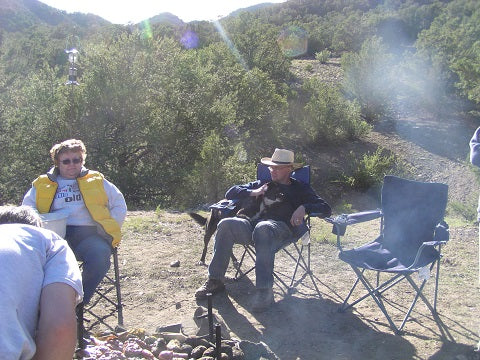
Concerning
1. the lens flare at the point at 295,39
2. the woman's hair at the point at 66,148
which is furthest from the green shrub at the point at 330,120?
the woman's hair at the point at 66,148

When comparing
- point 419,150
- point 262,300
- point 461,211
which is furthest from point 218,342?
point 419,150

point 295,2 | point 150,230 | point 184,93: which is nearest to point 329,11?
point 295,2

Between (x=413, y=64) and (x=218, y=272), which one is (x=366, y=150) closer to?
(x=413, y=64)

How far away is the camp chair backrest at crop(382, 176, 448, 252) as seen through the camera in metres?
3.43

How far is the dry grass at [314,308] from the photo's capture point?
9.46 ft

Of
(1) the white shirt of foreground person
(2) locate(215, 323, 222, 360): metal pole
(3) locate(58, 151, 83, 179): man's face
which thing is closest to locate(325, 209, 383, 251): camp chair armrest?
(2) locate(215, 323, 222, 360): metal pole

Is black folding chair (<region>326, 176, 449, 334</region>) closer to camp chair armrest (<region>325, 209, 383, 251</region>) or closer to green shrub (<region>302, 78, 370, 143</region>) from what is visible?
camp chair armrest (<region>325, 209, 383, 251</region>)

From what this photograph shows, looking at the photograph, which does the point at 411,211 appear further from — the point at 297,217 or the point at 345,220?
the point at 297,217

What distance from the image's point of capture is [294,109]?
20719 millimetres

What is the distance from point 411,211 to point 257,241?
1.13m

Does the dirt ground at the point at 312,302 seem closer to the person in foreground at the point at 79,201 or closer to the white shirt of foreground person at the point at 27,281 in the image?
the person in foreground at the point at 79,201

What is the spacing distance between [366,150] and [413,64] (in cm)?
888

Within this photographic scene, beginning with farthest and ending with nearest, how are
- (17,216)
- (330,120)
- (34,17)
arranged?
1. (34,17)
2. (330,120)
3. (17,216)

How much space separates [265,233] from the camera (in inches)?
132
